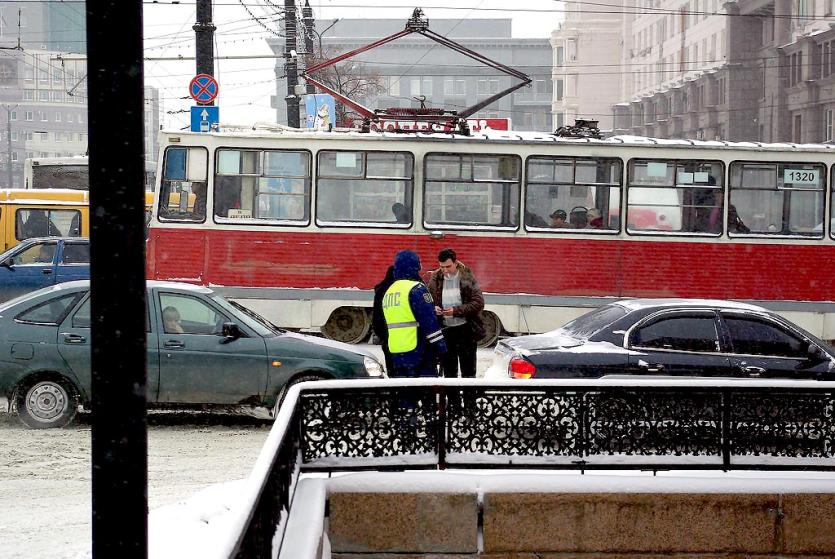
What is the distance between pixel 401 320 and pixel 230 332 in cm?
221

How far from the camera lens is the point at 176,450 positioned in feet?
34.3

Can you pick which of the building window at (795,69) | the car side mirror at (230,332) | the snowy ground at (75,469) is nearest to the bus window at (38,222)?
the snowy ground at (75,469)

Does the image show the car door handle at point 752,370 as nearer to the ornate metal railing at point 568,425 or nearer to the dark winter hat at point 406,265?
the ornate metal railing at point 568,425

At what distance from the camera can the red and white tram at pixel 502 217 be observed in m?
16.9

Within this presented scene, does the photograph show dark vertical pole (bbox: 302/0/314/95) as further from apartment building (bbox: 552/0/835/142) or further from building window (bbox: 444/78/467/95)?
building window (bbox: 444/78/467/95)

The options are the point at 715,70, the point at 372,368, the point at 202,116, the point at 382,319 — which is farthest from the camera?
the point at 715,70

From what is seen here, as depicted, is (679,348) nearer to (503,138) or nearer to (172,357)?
(172,357)

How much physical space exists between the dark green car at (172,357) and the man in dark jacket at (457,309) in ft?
3.26

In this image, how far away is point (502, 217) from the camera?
17.1m

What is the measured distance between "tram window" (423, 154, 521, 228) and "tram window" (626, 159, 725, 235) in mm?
1635

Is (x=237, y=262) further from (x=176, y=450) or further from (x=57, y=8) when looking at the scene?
(x=57, y=8)

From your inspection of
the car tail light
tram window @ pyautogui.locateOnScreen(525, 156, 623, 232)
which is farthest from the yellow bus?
the car tail light

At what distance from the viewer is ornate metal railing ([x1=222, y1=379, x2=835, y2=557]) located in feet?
23.2

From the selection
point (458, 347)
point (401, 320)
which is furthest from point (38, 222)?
point (401, 320)
